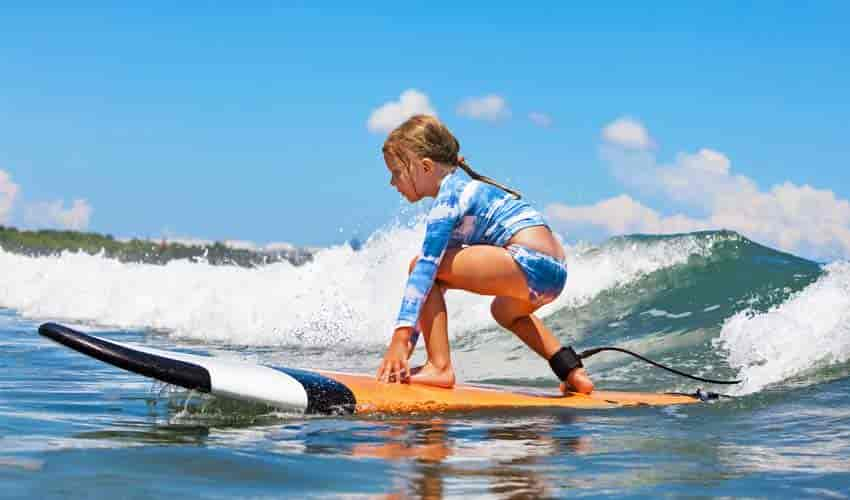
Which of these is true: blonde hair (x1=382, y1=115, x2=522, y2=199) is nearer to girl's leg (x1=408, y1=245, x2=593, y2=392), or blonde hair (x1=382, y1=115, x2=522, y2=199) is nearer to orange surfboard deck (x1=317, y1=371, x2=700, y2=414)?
girl's leg (x1=408, y1=245, x2=593, y2=392)

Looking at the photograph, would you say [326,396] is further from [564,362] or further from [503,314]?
[564,362]

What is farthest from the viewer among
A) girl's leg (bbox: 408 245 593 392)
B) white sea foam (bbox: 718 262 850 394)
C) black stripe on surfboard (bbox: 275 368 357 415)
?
white sea foam (bbox: 718 262 850 394)

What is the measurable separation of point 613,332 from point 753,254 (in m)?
2.32

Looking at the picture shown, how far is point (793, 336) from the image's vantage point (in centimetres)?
694

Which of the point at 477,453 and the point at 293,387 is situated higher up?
the point at 293,387

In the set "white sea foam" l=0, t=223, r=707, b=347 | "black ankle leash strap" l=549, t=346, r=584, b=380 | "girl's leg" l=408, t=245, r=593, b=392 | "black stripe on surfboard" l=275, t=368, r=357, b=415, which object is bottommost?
"black stripe on surfboard" l=275, t=368, r=357, b=415

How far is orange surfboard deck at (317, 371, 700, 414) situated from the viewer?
4.57m

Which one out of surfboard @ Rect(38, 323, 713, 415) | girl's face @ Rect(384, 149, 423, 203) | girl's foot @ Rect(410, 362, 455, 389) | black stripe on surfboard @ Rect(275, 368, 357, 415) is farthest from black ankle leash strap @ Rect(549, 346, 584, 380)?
black stripe on surfboard @ Rect(275, 368, 357, 415)

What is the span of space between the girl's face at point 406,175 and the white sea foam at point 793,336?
210cm

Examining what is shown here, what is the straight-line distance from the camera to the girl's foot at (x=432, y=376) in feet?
15.9

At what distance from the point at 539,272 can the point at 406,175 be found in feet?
2.42

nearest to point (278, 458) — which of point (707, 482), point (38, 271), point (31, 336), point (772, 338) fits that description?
point (707, 482)

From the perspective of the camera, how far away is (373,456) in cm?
347

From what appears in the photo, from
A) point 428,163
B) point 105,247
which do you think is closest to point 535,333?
point 428,163
